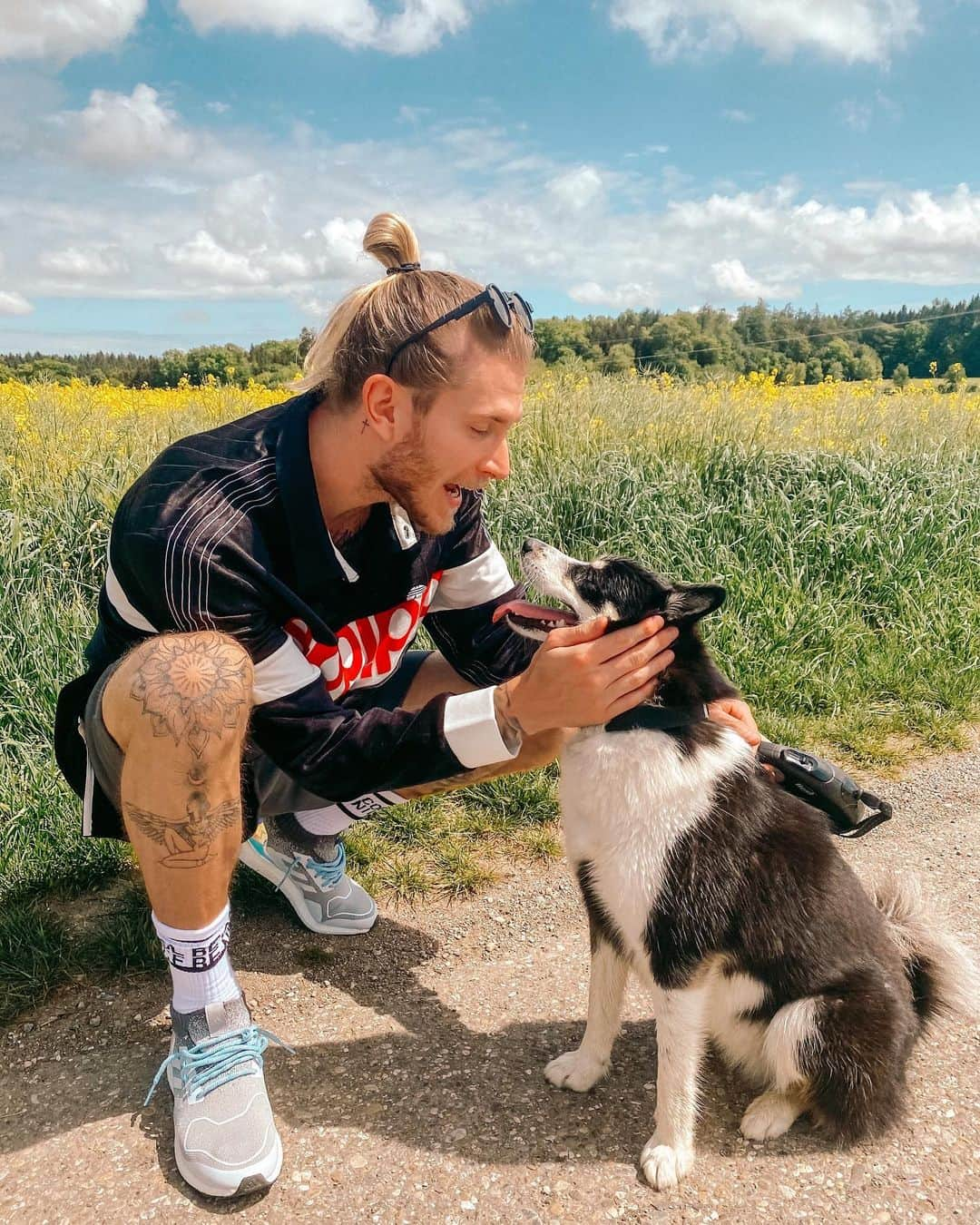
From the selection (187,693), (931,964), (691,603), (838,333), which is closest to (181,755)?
(187,693)

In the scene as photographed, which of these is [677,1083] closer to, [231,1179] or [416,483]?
[231,1179]

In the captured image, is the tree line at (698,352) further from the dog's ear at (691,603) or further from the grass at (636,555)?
the dog's ear at (691,603)

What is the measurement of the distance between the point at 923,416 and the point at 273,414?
6.28 m

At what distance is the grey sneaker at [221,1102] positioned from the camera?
171cm

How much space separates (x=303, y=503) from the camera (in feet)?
6.61

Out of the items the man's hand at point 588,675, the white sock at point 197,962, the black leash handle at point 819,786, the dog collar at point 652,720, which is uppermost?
the man's hand at point 588,675

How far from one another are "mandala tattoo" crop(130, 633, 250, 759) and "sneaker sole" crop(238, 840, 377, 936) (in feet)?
2.79

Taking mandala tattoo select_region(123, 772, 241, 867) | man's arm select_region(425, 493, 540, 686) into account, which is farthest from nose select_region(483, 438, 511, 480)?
mandala tattoo select_region(123, 772, 241, 867)

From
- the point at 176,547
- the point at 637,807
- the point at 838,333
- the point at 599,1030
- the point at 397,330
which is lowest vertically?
the point at 599,1030

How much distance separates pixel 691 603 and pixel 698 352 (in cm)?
1127

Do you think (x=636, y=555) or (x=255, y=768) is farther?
(x=636, y=555)

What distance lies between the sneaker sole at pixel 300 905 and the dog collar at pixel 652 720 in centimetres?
112

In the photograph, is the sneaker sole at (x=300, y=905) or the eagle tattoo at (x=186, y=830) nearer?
the eagle tattoo at (x=186, y=830)

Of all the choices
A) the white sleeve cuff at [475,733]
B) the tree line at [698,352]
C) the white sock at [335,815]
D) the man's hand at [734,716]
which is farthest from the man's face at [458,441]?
the tree line at [698,352]
